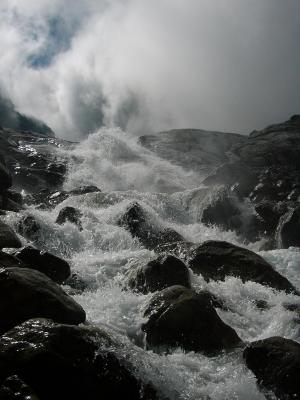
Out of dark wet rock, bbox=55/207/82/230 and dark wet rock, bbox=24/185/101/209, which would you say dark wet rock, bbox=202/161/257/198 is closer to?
dark wet rock, bbox=24/185/101/209

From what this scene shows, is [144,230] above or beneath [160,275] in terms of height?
above

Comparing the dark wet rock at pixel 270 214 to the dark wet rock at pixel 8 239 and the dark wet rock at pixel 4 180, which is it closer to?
the dark wet rock at pixel 4 180

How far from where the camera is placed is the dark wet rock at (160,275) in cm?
1442

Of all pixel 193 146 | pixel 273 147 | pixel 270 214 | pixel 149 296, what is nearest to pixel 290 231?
pixel 270 214

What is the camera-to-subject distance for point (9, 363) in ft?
25.0

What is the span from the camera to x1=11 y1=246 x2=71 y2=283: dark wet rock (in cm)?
1423

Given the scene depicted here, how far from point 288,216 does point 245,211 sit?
4.97 meters

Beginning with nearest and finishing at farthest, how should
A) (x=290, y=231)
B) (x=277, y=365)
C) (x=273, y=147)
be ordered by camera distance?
(x=277, y=365), (x=290, y=231), (x=273, y=147)

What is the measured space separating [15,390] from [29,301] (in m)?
2.89

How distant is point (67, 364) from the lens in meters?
7.97

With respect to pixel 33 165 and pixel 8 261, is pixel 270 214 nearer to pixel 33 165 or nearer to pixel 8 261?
pixel 8 261

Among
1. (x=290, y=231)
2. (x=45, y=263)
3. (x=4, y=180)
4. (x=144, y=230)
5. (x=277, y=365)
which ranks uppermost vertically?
(x=4, y=180)

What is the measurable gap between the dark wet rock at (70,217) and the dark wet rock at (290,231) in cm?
1065

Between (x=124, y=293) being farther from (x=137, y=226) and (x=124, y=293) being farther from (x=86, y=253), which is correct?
(x=137, y=226)
